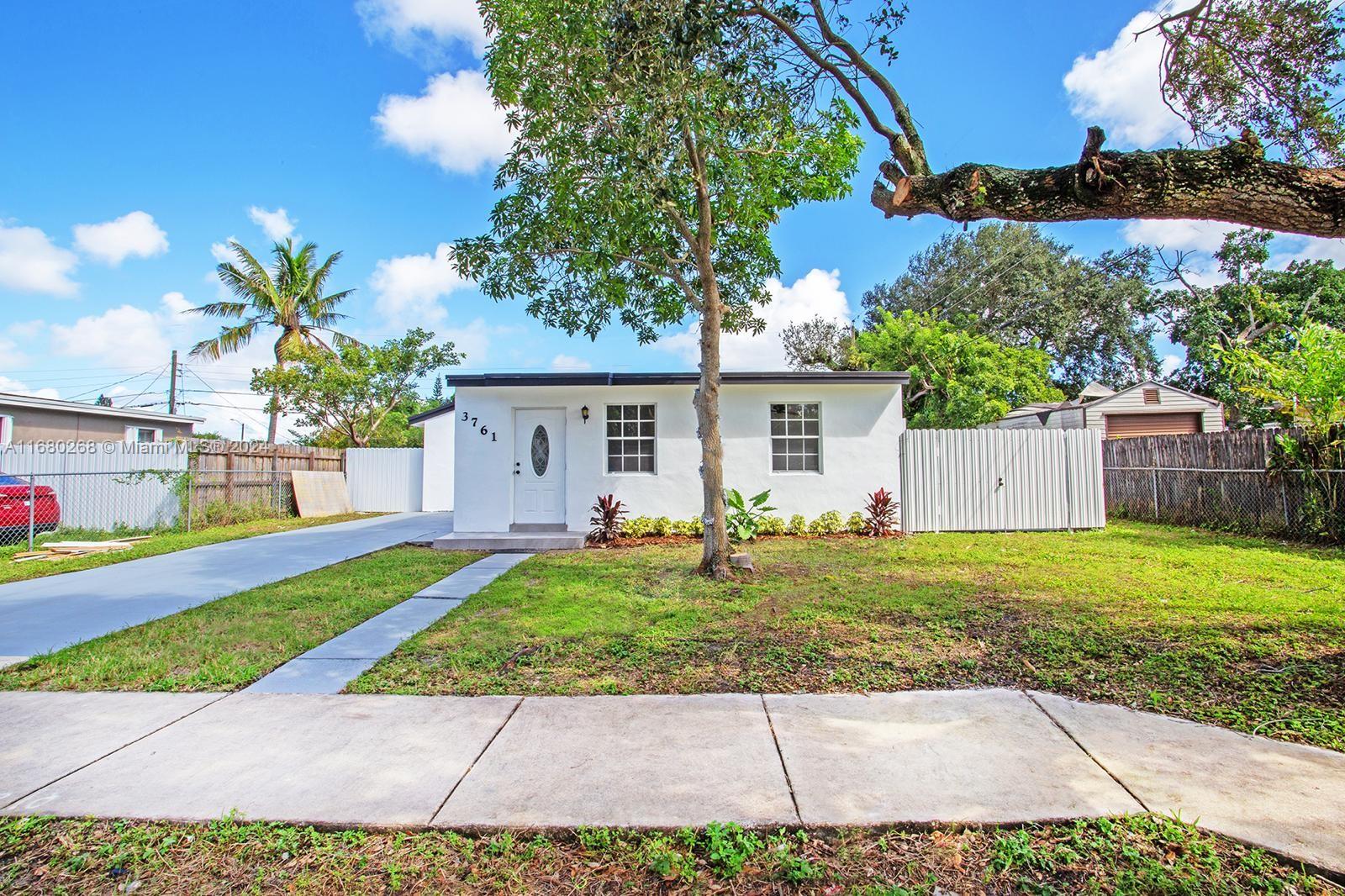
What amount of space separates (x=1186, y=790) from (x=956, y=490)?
9.14 meters

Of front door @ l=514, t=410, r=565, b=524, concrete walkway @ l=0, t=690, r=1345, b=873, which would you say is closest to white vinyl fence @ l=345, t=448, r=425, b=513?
front door @ l=514, t=410, r=565, b=524

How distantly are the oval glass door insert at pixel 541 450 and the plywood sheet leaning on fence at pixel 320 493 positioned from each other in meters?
8.45

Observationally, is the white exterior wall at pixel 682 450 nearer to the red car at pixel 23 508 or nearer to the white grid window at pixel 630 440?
the white grid window at pixel 630 440

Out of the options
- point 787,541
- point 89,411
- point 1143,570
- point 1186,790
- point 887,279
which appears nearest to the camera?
point 1186,790

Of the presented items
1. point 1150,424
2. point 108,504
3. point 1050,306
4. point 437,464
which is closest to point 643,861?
point 108,504

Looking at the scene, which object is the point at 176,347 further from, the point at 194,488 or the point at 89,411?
the point at 194,488

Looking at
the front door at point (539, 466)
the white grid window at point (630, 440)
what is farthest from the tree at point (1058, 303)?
the front door at point (539, 466)

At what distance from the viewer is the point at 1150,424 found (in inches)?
705

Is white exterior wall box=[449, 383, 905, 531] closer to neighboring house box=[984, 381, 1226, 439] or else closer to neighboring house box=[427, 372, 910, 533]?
neighboring house box=[427, 372, 910, 533]

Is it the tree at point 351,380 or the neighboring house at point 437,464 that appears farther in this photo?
the tree at point 351,380

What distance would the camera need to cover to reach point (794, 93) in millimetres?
5594

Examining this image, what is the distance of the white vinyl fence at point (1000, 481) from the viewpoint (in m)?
10.9

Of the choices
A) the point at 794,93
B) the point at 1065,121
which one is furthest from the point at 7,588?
the point at 1065,121

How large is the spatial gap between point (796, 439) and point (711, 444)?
4.15 metres
